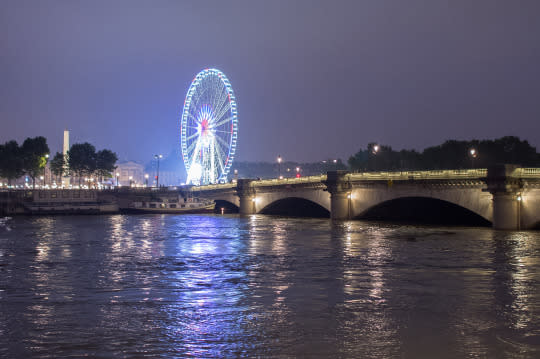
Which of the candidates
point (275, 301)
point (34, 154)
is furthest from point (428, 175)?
point (34, 154)

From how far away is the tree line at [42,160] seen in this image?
146750 mm

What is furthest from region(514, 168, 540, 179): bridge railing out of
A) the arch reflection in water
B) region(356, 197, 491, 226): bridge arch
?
the arch reflection in water

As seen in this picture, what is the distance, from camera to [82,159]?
559 ft

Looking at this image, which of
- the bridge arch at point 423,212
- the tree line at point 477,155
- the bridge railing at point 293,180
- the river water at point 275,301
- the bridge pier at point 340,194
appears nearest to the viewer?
the river water at point 275,301

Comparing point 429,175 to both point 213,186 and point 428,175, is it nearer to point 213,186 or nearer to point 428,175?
point 428,175

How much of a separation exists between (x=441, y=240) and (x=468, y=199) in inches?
408

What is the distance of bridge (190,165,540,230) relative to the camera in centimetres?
5266

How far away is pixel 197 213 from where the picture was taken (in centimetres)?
11400

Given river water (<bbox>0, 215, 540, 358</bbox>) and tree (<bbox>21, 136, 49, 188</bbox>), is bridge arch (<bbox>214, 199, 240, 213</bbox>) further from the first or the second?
river water (<bbox>0, 215, 540, 358</bbox>)

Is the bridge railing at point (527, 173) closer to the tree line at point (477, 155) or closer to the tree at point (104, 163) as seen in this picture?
the tree line at point (477, 155)

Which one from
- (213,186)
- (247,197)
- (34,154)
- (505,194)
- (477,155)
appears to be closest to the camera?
(505,194)

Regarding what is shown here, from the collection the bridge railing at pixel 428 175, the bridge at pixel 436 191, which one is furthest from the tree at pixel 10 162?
the bridge railing at pixel 428 175

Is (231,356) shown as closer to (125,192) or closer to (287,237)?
(287,237)

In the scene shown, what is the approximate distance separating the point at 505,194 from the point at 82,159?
137m
